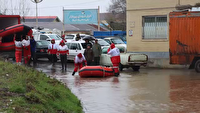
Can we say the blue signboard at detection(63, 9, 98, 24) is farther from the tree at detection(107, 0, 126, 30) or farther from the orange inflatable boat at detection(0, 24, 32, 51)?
the orange inflatable boat at detection(0, 24, 32, 51)

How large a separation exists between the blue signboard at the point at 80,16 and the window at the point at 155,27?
21597 mm

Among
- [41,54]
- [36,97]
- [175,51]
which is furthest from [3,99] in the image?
[41,54]

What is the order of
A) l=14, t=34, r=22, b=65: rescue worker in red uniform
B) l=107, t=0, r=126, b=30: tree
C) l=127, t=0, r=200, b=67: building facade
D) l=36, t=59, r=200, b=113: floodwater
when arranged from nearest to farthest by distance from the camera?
l=36, t=59, r=200, b=113: floodwater
l=14, t=34, r=22, b=65: rescue worker in red uniform
l=127, t=0, r=200, b=67: building facade
l=107, t=0, r=126, b=30: tree

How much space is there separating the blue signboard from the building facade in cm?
2126

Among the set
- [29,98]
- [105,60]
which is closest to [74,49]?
[105,60]

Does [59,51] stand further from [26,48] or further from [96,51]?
[96,51]

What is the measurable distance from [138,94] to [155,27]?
11.8 metres

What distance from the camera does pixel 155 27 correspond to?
74.7ft

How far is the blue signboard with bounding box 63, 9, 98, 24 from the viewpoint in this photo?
44.1m

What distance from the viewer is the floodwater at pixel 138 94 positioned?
30.8 feet

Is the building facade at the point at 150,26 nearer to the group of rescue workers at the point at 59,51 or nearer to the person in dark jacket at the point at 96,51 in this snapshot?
the person in dark jacket at the point at 96,51

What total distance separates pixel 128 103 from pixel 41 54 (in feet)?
44.9

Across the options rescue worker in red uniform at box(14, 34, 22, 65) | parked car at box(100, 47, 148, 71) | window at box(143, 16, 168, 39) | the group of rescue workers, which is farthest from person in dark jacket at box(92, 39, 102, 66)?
window at box(143, 16, 168, 39)

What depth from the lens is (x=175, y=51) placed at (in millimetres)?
18328
